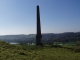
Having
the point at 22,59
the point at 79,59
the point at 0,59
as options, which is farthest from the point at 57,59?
the point at 0,59

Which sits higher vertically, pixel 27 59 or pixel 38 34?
pixel 38 34

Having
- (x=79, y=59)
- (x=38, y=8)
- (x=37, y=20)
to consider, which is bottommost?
(x=79, y=59)

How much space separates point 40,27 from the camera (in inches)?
1346

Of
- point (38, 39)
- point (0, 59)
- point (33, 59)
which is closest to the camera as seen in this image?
point (0, 59)

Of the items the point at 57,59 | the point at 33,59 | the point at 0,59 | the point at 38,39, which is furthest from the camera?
the point at 38,39

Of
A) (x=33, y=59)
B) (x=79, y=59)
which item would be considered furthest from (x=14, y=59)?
(x=79, y=59)

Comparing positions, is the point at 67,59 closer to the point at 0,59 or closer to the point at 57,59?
the point at 57,59

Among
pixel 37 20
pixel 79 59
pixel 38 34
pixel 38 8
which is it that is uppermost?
pixel 38 8

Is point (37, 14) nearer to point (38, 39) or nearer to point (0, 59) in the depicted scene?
point (38, 39)

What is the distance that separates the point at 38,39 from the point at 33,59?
18733 mm

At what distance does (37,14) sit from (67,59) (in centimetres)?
2068

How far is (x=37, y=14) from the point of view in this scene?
34406mm

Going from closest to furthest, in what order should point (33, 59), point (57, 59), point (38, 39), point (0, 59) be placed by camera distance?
point (0, 59)
point (33, 59)
point (57, 59)
point (38, 39)

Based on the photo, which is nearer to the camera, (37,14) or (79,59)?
(79,59)
